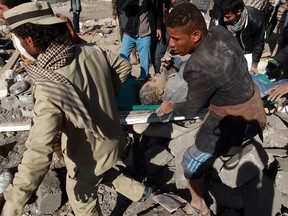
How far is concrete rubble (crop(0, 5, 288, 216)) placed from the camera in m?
3.06

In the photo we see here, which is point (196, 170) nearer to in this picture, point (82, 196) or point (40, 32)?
point (82, 196)

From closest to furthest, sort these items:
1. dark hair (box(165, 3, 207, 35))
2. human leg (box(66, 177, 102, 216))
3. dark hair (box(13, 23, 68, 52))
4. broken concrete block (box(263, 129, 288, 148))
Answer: dark hair (box(13, 23, 68, 52)) → dark hair (box(165, 3, 207, 35)) → human leg (box(66, 177, 102, 216)) → broken concrete block (box(263, 129, 288, 148))

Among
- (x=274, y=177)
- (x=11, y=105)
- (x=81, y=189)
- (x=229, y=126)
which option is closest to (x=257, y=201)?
(x=274, y=177)

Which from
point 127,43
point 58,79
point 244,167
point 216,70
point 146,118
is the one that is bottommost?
point 244,167

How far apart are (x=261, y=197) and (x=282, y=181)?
28cm

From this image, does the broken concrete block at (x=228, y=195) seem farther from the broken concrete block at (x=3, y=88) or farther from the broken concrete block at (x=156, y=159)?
the broken concrete block at (x=3, y=88)

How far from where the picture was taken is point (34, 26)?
1.81 metres

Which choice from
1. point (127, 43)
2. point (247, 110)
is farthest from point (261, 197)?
point (127, 43)

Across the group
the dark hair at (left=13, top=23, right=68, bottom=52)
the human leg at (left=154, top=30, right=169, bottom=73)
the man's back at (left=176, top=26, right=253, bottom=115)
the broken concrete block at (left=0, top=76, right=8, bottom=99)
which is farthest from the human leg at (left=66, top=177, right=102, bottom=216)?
the human leg at (left=154, top=30, right=169, bottom=73)

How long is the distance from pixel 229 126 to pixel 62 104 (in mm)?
1443

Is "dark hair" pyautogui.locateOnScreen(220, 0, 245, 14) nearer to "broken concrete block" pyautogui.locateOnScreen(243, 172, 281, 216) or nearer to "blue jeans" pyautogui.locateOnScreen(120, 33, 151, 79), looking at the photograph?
"blue jeans" pyautogui.locateOnScreen(120, 33, 151, 79)

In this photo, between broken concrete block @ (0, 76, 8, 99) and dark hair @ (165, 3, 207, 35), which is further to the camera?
broken concrete block @ (0, 76, 8, 99)

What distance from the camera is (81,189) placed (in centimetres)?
254

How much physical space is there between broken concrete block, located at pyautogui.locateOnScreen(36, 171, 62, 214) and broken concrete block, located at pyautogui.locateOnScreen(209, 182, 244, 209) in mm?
1554
